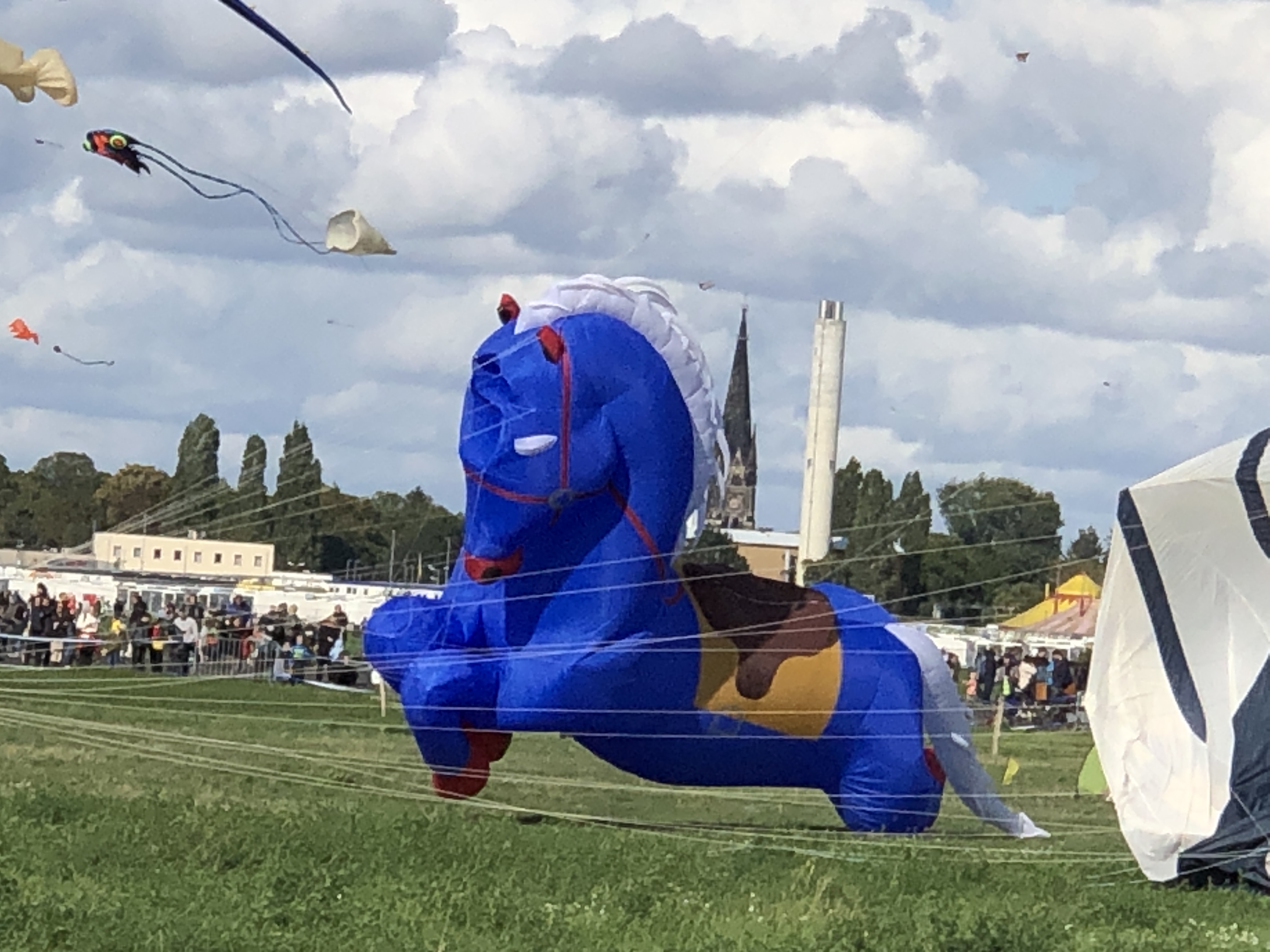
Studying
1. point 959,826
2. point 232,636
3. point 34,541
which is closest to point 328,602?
point 232,636

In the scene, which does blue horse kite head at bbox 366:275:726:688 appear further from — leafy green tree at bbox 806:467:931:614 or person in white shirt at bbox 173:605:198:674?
person in white shirt at bbox 173:605:198:674

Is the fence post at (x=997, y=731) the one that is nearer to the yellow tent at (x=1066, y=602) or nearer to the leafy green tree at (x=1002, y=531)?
the leafy green tree at (x=1002, y=531)

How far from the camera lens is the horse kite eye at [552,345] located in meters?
11.5

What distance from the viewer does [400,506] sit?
2456cm

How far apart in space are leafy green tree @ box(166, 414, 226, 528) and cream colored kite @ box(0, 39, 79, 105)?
15.8ft

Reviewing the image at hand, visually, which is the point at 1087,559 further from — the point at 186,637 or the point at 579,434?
the point at 186,637

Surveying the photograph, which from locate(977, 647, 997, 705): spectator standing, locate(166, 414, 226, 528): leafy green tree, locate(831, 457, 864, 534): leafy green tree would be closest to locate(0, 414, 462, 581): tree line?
locate(166, 414, 226, 528): leafy green tree

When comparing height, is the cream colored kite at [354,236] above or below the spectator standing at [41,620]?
above

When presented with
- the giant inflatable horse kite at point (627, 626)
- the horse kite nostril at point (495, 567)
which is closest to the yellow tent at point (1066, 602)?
the giant inflatable horse kite at point (627, 626)

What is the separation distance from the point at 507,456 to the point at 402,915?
3.12 meters

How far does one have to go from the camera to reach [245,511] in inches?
587

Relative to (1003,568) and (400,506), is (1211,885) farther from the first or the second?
(400,506)

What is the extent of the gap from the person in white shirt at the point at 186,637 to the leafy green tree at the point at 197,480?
4.04 ft

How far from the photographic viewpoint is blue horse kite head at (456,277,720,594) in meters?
11.5
